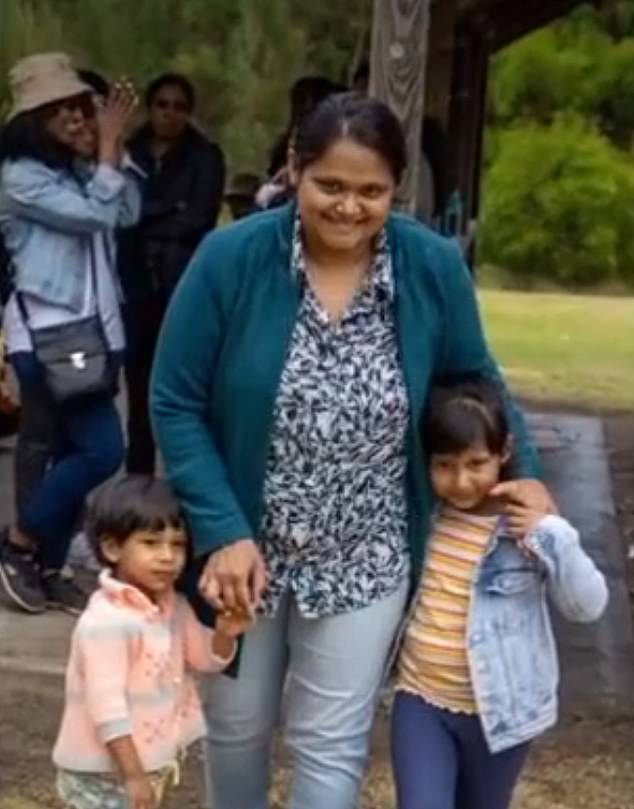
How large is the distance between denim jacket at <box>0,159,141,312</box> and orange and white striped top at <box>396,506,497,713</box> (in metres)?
2.69

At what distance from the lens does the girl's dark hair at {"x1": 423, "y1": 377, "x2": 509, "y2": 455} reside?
162 inches

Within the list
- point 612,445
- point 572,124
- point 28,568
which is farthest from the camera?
point 572,124

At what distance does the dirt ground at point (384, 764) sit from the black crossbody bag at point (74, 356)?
836mm

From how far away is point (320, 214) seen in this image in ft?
13.2

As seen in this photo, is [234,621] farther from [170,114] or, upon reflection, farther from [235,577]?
[170,114]

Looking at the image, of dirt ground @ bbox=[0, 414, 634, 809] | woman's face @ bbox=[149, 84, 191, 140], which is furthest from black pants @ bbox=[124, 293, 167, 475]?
dirt ground @ bbox=[0, 414, 634, 809]

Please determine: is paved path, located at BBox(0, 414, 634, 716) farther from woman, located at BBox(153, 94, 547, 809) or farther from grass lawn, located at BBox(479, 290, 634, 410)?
grass lawn, located at BBox(479, 290, 634, 410)

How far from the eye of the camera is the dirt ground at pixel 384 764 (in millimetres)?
5582

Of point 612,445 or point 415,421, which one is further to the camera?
point 612,445

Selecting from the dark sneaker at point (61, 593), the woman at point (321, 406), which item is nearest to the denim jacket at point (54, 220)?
the dark sneaker at point (61, 593)

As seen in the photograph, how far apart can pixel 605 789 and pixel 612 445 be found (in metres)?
7.33

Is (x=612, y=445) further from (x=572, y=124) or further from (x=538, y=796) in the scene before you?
(x=572, y=124)

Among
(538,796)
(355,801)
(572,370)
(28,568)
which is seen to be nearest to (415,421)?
(355,801)

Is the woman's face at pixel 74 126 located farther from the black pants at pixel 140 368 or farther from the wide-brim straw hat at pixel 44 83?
the black pants at pixel 140 368
